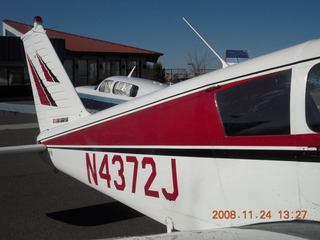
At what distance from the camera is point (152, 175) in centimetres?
298

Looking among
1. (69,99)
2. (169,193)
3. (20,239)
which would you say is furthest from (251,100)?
(20,239)

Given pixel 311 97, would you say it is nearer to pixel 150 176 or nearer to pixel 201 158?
pixel 201 158

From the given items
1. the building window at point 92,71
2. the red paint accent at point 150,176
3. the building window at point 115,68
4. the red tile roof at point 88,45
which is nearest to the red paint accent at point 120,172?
the red paint accent at point 150,176

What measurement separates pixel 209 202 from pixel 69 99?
7.53 feet

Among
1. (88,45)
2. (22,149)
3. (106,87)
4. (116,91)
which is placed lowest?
(22,149)

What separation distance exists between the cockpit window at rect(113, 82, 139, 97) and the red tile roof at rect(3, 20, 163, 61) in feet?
65.8

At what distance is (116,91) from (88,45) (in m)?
23.1

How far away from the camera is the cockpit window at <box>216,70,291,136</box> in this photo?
2.31 metres

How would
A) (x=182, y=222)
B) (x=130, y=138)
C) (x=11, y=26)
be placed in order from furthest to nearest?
(x=11, y=26), (x=130, y=138), (x=182, y=222)

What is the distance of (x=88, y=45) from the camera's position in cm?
3369

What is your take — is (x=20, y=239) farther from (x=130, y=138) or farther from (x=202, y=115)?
(x=202, y=115)

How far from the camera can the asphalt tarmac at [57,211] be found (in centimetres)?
412

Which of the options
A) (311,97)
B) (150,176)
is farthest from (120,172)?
(311,97)
